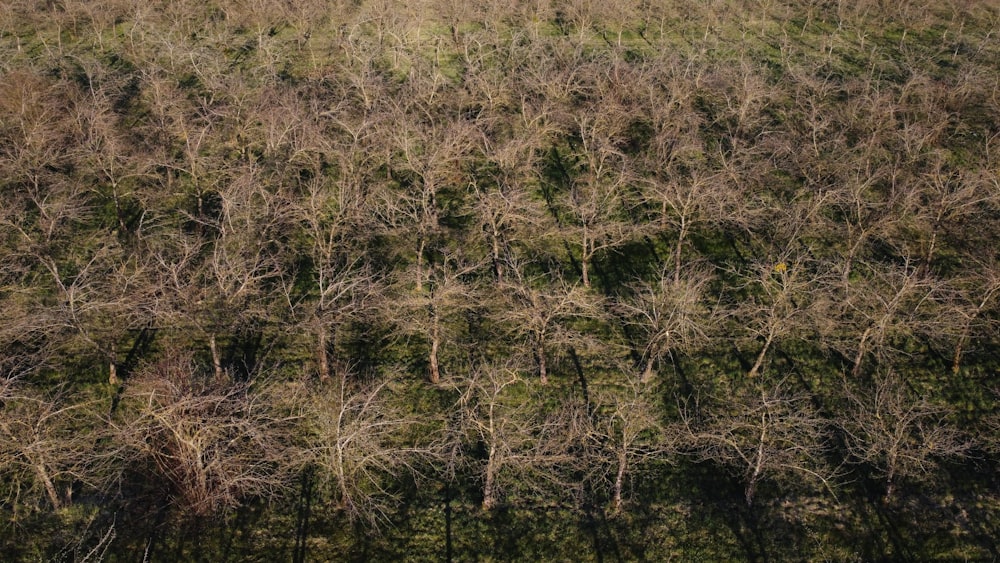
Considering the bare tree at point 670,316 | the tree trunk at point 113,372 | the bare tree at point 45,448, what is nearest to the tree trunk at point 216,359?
the tree trunk at point 113,372

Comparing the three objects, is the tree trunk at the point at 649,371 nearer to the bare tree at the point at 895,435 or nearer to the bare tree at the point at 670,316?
the bare tree at the point at 670,316

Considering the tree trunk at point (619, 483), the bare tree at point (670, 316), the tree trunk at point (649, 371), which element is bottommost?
the tree trunk at point (619, 483)

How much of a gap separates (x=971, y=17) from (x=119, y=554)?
87.9 m

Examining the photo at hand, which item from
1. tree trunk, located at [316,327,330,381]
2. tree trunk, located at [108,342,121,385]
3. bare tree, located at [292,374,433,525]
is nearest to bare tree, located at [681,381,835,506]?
bare tree, located at [292,374,433,525]

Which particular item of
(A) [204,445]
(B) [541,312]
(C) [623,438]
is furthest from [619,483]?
(A) [204,445]

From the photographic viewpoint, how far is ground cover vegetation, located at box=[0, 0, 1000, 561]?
88.2 feet

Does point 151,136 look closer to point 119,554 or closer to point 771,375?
point 119,554

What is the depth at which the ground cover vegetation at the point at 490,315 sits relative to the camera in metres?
26.9

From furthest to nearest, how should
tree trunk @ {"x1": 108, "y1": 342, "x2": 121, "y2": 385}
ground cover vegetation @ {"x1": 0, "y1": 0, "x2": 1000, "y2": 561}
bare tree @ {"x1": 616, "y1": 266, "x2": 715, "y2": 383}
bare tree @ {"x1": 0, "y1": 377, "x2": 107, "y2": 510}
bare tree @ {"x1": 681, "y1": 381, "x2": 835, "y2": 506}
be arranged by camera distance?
tree trunk @ {"x1": 108, "y1": 342, "x2": 121, "y2": 385}
bare tree @ {"x1": 616, "y1": 266, "x2": 715, "y2": 383}
bare tree @ {"x1": 681, "y1": 381, "x2": 835, "y2": 506}
ground cover vegetation @ {"x1": 0, "y1": 0, "x2": 1000, "y2": 561}
bare tree @ {"x1": 0, "y1": 377, "x2": 107, "y2": 510}

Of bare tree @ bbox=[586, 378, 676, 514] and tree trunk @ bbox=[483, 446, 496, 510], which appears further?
bare tree @ bbox=[586, 378, 676, 514]

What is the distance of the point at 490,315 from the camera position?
116 ft

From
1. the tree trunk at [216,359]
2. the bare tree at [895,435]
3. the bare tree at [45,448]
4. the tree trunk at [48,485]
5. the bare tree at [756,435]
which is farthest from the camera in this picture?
the tree trunk at [216,359]

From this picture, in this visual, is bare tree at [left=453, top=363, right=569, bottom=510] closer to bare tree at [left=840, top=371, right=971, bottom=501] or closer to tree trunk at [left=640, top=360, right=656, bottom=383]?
tree trunk at [left=640, top=360, right=656, bottom=383]

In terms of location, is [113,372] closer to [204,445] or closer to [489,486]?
[204,445]
